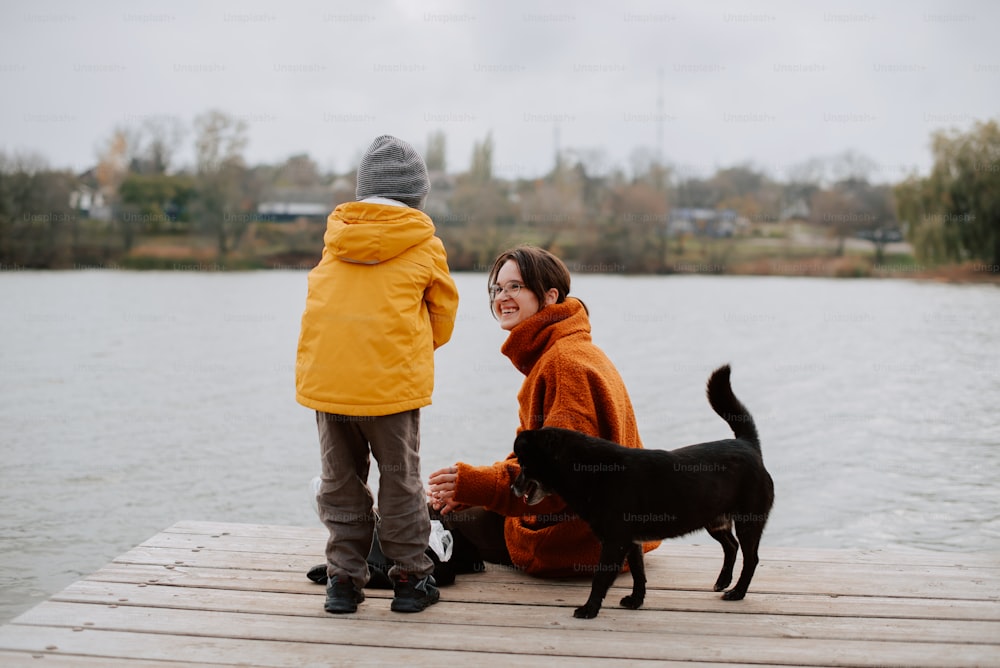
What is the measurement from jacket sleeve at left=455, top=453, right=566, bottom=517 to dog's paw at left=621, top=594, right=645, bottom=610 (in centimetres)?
43

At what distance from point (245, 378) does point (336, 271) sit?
47.6ft

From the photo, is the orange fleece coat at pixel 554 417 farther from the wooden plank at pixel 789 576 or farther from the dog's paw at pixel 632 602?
the dog's paw at pixel 632 602

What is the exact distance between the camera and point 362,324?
3.01 meters

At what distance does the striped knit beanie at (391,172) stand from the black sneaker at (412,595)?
1.40m

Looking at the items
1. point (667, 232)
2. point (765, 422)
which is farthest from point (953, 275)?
point (765, 422)

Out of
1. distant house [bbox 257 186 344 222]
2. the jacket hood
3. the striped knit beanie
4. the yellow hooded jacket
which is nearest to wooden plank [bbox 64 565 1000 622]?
the yellow hooded jacket

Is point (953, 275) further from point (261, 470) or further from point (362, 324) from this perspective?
point (362, 324)

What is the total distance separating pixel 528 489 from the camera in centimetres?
311

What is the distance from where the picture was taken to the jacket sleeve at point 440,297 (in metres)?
3.20

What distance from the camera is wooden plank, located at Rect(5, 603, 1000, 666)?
2818 mm

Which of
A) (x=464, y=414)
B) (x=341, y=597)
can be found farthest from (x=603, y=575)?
(x=464, y=414)

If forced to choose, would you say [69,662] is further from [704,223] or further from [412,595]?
[704,223]

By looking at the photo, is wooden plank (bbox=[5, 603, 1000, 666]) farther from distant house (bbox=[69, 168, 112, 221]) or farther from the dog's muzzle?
distant house (bbox=[69, 168, 112, 221])

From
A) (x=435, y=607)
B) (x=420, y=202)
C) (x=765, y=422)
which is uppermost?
(x=420, y=202)
